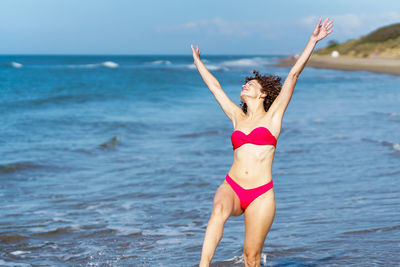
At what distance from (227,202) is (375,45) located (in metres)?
77.8

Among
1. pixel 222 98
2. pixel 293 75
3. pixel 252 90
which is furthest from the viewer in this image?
pixel 222 98

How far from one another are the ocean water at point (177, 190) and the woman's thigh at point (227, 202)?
1875mm

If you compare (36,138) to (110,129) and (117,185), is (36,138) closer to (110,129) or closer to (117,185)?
(110,129)

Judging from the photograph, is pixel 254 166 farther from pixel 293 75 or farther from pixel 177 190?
pixel 177 190

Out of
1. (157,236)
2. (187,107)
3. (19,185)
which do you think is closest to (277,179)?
(157,236)

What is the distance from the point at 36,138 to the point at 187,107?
434 inches

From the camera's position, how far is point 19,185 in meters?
11.0

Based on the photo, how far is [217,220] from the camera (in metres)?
3.99

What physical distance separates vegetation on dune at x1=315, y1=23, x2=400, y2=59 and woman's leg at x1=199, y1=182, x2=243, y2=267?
60505mm

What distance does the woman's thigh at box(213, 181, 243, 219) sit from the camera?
4043 mm

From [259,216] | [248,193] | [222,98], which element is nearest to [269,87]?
[222,98]

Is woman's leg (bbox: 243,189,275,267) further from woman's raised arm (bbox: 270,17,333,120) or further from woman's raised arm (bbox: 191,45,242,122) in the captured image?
woman's raised arm (bbox: 191,45,242,122)

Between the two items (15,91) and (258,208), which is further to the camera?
(15,91)

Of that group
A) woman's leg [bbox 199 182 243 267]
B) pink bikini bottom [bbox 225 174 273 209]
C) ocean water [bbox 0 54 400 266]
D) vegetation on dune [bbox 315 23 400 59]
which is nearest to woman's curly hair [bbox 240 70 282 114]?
pink bikini bottom [bbox 225 174 273 209]
